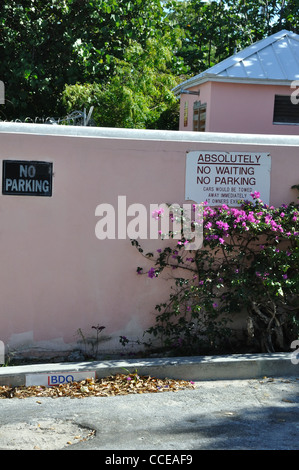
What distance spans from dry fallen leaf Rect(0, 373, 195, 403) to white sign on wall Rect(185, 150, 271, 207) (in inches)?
78.2

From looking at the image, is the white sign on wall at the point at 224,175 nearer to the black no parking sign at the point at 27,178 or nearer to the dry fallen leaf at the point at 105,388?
the black no parking sign at the point at 27,178

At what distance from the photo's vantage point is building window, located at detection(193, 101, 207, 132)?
47.8 ft

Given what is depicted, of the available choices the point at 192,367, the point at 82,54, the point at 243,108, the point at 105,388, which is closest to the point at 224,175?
the point at 192,367

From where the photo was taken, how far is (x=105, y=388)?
5531 mm

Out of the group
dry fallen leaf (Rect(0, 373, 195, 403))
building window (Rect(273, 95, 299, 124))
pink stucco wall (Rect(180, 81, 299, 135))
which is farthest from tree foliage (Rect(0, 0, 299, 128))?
dry fallen leaf (Rect(0, 373, 195, 403))

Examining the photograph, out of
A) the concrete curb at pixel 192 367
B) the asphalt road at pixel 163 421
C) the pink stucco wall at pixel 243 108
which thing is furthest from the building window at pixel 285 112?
the asphalt road at pixel 163 421

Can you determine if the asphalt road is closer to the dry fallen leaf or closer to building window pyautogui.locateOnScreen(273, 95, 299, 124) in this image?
the dry fallen leaf

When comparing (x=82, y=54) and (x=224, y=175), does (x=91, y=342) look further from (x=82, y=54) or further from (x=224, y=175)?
(x=82, y=54)

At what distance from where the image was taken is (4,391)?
17.8 ft

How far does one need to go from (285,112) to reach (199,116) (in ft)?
7.51

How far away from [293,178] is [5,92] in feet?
38.2

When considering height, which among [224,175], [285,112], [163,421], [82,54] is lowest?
[163,421]

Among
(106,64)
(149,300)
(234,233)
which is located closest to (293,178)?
(234,233)
